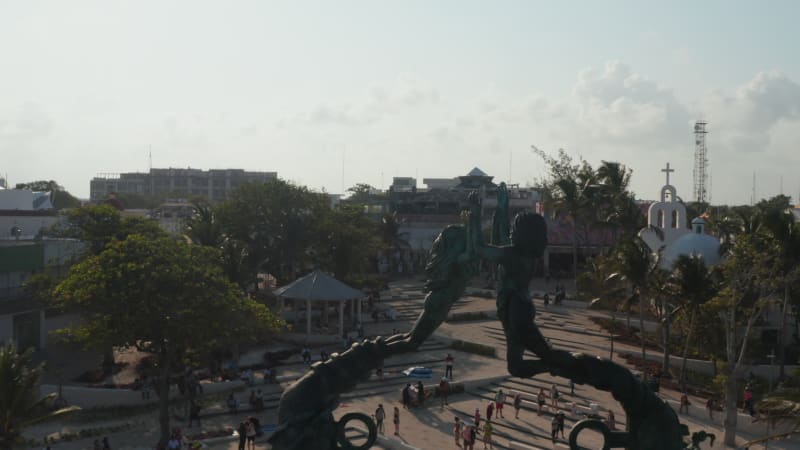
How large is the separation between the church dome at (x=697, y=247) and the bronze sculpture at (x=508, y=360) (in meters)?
27.2

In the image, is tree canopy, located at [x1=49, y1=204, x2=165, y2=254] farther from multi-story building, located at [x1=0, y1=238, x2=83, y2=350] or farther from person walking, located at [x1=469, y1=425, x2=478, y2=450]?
person walking, located at [x1=469, y1=425, x2=478, y2=450]

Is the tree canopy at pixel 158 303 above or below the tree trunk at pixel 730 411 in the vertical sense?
above

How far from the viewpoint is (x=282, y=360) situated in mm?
31922

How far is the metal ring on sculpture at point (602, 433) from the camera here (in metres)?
9.59

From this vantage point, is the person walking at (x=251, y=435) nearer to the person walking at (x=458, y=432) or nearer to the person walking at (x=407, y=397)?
the person walking at (x=458, y=432)

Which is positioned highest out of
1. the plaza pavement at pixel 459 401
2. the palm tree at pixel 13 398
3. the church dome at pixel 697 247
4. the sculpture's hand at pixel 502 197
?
the sculpture's hand at pixel 502 197

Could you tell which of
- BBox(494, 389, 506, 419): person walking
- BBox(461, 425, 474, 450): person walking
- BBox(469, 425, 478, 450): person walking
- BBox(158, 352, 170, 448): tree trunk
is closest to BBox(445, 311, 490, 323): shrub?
BBox(494, 389, 506, 419): person walking

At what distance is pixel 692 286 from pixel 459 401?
31.4 ft

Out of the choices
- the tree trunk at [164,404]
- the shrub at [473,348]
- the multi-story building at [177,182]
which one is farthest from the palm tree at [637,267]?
the multi-story building at [177,182]

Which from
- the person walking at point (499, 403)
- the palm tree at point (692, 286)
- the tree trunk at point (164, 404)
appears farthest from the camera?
the palm tree at point (692, 286)

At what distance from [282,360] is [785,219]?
20.8 meters

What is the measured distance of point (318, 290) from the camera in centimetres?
3528

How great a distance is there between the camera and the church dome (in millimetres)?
35719

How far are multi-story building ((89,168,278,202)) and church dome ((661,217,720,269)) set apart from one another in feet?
335
